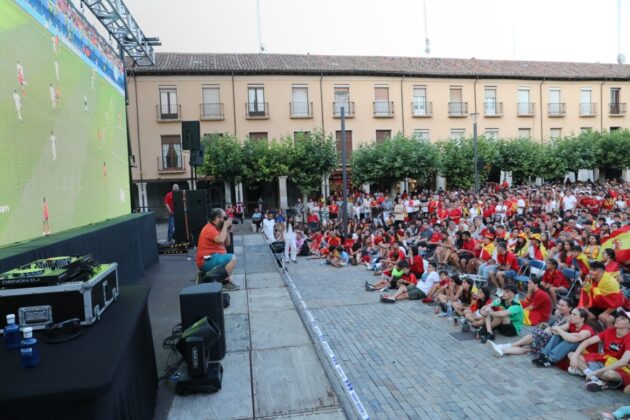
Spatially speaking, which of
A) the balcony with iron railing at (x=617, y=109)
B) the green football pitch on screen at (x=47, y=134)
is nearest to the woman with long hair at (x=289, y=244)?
the green football pitch on screen at (x=47, y=134)

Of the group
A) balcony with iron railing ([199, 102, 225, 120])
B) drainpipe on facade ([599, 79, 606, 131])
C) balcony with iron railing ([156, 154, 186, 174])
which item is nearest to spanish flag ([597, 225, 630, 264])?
balcony with iron railing ([199, 102, 225, 120])

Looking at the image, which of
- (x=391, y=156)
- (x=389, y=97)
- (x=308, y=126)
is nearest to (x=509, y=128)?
(x=389, y=97)

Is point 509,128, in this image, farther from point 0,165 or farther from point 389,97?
point 0,165

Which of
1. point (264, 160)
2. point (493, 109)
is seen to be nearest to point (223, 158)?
point (264, 160)

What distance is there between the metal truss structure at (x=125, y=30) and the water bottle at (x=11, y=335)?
31.5 feet

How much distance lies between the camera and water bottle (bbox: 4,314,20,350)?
10.1 feet

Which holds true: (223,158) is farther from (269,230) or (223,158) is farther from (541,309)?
(541,309)

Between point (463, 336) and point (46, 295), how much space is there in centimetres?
639

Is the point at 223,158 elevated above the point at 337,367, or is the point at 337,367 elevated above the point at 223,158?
the point at 223,158

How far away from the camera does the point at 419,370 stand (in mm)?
6133

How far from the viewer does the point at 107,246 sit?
7.65m

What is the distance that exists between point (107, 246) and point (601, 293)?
8219mm

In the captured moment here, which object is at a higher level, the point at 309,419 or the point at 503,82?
the point at 503,82

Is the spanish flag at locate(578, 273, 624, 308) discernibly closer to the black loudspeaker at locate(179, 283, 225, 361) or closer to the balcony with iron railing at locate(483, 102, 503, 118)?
the black loudspeaker at locate(179, 283, 225, 361)
